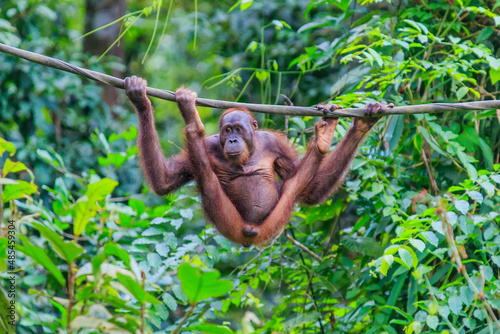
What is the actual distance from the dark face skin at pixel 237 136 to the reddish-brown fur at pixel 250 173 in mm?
25

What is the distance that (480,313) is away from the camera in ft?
12.3

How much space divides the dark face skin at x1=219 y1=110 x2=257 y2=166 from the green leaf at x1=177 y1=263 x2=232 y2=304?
2.25 meters

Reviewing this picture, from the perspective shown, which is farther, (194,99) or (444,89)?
(444,89)

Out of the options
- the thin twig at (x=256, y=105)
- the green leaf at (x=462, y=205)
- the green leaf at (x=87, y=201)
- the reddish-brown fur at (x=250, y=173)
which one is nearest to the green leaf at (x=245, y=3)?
the reddish-brown fur at (x=250, y=173)

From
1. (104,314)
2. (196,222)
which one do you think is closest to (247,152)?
(104,314)

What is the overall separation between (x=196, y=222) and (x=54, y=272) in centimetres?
586

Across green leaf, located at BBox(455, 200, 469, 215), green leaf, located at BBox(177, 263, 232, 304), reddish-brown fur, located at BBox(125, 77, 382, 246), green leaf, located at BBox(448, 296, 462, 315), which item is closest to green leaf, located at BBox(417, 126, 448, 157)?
reddish-brown fur, located at BBox(125, 77, 382, 246)

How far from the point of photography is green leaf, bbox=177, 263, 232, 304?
182cm

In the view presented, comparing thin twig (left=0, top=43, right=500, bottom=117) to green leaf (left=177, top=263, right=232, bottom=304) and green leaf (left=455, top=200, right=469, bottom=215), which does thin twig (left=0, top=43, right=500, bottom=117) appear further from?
green leaf (left=177, top=263, right=232, bottom=304)

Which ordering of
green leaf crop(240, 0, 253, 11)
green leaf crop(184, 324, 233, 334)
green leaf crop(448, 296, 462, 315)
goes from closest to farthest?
green leaf crop(184, 324, 233, 334) < green leaf crop(448, 296, 462, 315) < green leaf crop(240, 0, 253, 11)

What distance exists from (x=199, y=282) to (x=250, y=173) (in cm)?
252

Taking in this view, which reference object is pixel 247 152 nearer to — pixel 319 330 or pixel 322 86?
pixel 319 330

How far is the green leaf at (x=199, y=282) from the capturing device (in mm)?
1820

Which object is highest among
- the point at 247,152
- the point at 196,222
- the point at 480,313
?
the point at 247,152
